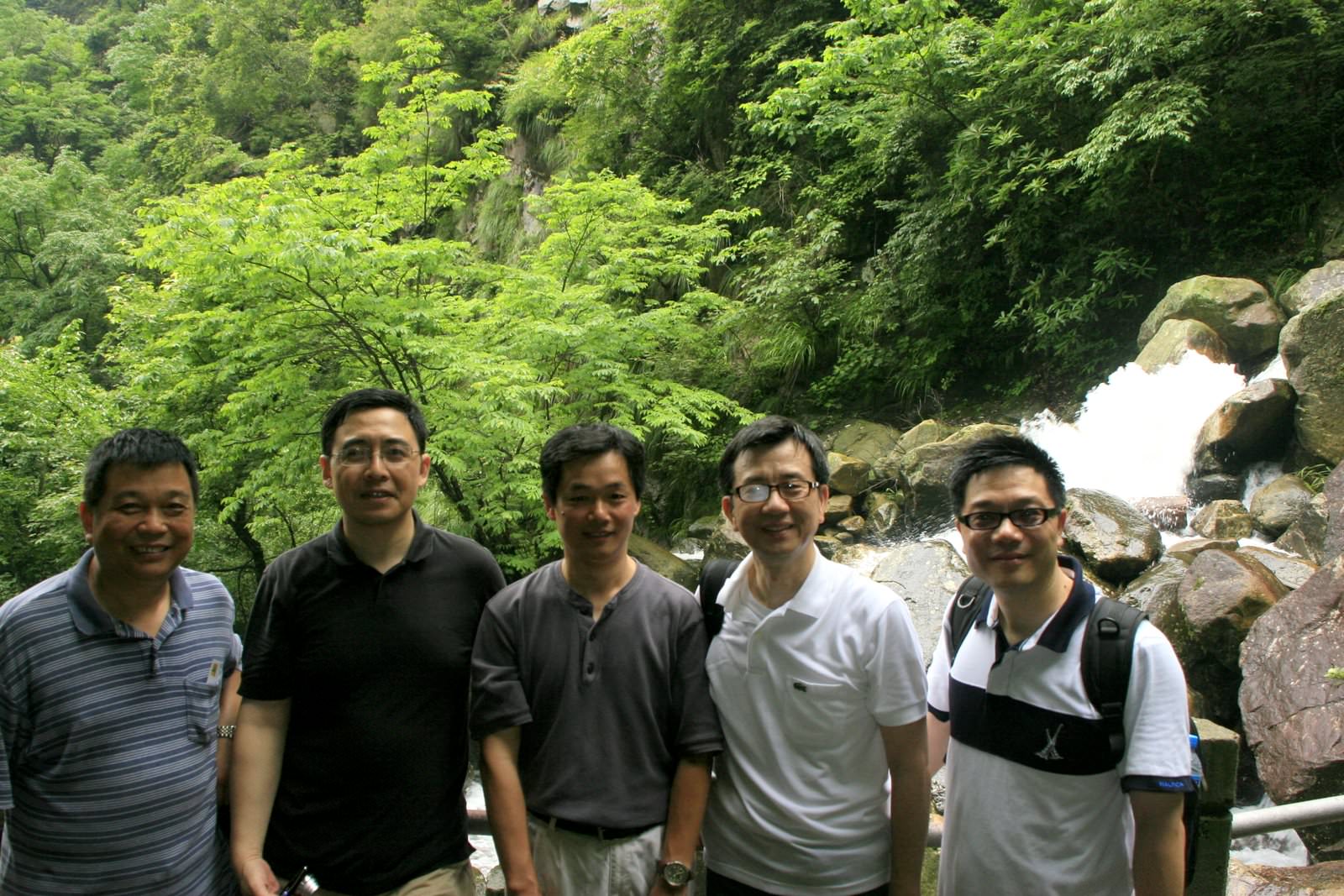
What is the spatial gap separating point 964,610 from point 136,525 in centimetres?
181

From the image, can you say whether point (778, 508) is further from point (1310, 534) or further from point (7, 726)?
point (1310, 534)

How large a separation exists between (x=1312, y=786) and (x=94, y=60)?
4176 cm

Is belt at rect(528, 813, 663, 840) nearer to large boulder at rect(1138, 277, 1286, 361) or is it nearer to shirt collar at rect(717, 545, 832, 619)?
shirt collar at rect(717, 545, 832, 619)

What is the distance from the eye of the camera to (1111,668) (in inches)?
60.4

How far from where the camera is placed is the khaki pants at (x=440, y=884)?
1749mm

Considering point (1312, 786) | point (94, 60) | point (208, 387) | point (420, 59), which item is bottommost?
point (1312, 786)

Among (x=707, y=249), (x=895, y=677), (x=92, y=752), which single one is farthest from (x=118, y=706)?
(x=707, y=249)

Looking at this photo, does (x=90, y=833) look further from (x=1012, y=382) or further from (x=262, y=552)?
(x=1012, y=382)

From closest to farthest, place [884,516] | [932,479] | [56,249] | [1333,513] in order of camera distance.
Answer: [1333,513] → [932,479] → [884,516] → [56,249]

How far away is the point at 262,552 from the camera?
9.75 m

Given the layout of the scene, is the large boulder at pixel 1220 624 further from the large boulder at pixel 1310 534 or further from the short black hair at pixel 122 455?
the short black hair at pixel 122 455

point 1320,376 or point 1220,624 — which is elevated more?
point 1320,376

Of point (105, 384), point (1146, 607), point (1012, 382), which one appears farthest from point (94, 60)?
point (1146, 607)

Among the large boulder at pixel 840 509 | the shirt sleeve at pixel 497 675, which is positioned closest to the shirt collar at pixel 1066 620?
the shirt sleeve at pixel 497 675
